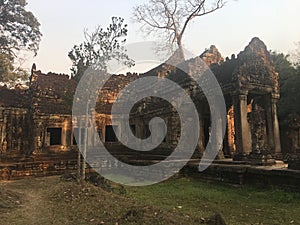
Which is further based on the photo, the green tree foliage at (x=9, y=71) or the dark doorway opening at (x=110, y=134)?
the dark doorway opening at (x=110, y=134)

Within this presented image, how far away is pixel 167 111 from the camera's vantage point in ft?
46.9

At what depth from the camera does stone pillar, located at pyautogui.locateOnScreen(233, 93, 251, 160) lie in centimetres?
1093

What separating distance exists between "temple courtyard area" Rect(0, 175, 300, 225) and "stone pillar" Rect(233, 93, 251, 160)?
8.25 ft

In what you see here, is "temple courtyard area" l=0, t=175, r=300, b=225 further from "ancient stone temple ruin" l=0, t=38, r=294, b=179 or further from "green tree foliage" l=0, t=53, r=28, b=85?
"green tree foliage" l=0, t=53, r=28, b=85

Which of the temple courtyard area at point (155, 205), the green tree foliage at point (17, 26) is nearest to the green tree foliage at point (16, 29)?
the green tree foliage at point (17, 26)

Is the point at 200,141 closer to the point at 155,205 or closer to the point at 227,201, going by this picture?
the point at 227,201

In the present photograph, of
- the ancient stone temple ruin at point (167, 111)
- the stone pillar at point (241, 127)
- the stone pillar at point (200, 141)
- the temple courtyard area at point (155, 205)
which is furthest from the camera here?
the stone pillar at point (200, 141)

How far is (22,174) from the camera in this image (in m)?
11.9

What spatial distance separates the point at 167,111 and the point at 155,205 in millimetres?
8193

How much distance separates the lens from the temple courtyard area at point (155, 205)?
5.10 m

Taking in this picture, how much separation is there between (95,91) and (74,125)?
25.1ft

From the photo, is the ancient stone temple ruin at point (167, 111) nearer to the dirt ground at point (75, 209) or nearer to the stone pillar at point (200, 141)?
the stone pillar at point (200, 141)

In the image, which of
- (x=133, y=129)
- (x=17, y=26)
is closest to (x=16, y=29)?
(x=17, y=26)

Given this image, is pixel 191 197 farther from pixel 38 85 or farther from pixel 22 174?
pixel 38 85
